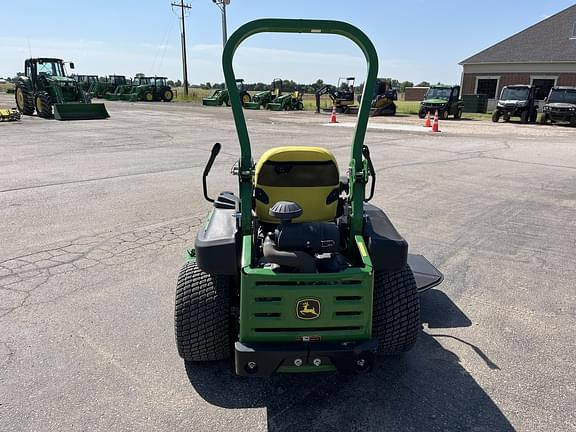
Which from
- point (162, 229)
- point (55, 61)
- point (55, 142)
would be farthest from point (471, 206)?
point (55, 61)

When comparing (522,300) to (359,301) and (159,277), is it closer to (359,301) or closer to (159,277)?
(359,301)

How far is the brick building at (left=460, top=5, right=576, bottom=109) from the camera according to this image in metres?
29.4

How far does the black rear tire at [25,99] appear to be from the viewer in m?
20.3

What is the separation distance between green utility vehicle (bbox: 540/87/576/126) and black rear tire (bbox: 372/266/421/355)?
23.5 meters

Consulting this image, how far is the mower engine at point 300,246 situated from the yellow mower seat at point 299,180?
0.29 metres

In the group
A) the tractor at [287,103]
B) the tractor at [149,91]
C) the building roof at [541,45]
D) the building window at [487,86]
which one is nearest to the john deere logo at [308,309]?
the tractor at [287,103]

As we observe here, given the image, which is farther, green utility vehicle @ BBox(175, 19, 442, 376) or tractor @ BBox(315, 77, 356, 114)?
tractor @ BBox(315, 77, 356, 114)

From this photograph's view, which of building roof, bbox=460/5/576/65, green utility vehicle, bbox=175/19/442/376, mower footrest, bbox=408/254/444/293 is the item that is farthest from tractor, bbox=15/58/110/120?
building roof, bbox=460/5/576/65

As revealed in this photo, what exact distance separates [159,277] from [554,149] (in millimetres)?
13425

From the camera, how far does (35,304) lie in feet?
11.5

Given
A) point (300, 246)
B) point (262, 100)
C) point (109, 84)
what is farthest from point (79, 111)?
point (109, 84)

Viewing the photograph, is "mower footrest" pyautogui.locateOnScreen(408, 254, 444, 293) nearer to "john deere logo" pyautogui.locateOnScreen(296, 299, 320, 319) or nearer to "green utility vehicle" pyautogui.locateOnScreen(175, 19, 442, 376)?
"green utility vehicle" pyautogui.locateOnScreen(175, 19, 442, 376)

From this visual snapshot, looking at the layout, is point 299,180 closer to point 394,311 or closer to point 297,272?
point 297,272

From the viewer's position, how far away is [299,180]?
2775 millimetres
